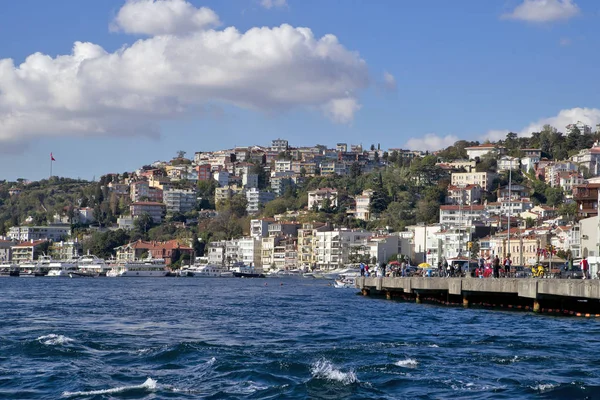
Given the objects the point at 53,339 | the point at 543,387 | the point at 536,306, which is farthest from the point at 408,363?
the point at 536,306

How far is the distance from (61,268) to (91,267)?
15.8 feet

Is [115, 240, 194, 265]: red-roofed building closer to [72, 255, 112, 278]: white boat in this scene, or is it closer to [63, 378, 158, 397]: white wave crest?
[72, 255, 112, 278]: white boat

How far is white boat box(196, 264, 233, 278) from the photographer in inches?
6289

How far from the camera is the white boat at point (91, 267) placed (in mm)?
160800

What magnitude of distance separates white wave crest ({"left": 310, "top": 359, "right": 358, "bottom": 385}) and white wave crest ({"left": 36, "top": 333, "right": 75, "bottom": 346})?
8.24 metres

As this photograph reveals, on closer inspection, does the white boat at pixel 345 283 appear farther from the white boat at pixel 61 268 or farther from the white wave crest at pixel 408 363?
the white boat at pixel 61 268

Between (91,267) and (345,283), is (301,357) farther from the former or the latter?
(91,267)

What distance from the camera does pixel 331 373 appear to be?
2212 centimetres

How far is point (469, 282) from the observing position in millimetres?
44219

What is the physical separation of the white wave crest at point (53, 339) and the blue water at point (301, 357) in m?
0.04

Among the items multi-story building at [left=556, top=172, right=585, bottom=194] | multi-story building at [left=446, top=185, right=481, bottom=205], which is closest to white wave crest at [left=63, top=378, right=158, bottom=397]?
multi-story building at [left=446, top=185, right=481, bottom=205]

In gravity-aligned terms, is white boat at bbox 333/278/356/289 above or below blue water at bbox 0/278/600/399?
above

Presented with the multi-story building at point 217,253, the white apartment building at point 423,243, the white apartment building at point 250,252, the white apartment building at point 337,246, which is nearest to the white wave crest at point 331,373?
the white apartment building at point 423,243

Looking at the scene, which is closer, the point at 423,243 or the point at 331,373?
the point at 331,373
